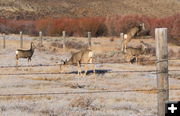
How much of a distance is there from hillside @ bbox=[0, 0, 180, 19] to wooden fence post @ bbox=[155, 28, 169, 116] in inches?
3679

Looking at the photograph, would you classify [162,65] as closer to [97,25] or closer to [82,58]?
[82,58]

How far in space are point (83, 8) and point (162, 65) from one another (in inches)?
4379

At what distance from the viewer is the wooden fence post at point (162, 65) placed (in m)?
7.59

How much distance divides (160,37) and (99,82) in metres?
12.5

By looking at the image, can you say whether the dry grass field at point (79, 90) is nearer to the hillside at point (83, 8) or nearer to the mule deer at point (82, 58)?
the mule deer at point (82, 58)

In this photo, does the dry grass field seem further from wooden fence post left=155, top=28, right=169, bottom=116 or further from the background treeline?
the background treeline

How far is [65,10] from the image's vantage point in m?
115

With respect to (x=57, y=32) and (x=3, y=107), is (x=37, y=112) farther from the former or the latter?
(x=57, y=32)

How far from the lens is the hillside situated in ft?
355

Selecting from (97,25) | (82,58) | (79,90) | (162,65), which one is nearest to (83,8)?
(97,25)

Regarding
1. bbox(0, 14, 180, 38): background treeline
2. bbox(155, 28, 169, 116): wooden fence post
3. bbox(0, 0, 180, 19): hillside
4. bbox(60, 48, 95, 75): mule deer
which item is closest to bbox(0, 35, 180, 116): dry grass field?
bbox(60, 48, 95, 75): mule deer

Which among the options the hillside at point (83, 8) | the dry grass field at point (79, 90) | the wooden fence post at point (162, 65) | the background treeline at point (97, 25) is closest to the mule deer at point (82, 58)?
the dry grass field at point (79, 90)

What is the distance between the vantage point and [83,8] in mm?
118375

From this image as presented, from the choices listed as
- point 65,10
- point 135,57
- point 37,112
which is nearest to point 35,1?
point 65,10
